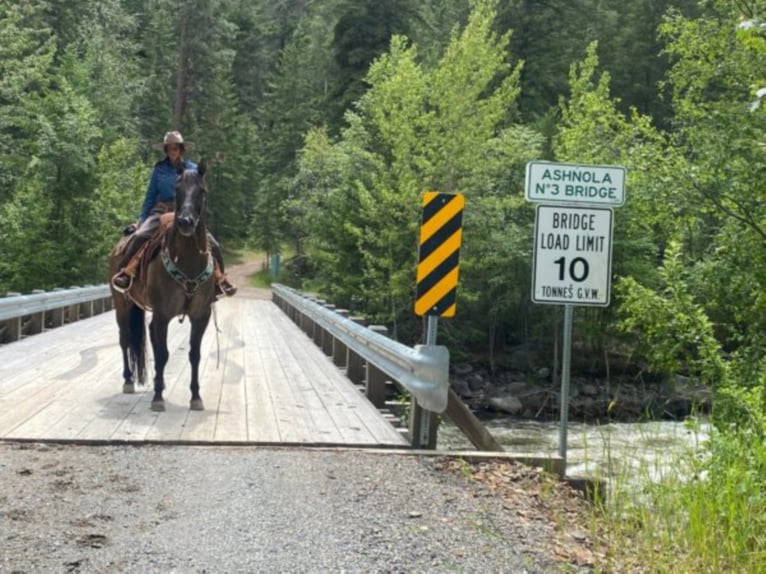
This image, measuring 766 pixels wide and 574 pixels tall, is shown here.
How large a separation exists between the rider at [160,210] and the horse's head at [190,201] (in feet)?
3.40

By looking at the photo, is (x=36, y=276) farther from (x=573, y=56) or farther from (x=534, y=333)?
(x=573, y=56)

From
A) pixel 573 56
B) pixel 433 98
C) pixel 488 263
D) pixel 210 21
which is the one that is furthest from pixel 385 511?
pixel 210 21

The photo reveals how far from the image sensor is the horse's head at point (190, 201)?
23.9 feet

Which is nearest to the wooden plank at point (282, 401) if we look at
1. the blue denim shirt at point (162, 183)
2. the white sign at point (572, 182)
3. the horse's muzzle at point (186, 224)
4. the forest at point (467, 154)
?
the horse's muzzle at point (186, 224)

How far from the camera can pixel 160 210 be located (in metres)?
8.97

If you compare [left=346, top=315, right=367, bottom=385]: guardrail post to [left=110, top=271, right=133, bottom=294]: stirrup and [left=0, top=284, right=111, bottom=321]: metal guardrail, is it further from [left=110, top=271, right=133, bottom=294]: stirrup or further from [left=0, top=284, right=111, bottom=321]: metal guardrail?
[left=0, top=284, right=111, bottom=321]: metal guardrail

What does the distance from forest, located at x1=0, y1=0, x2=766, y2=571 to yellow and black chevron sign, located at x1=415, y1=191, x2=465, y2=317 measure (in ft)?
7.48

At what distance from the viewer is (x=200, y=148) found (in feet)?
177

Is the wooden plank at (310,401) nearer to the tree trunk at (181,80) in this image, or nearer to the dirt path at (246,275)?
the dirt path at (246,275)

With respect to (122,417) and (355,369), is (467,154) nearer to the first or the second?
(355,369)

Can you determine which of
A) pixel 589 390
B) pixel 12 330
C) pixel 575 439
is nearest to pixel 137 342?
pixel 12 330

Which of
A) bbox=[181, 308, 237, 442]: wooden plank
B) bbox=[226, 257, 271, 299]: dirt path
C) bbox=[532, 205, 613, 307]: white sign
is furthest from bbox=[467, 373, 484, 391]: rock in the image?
bbox=[532, 205, 613, 307]: white sign

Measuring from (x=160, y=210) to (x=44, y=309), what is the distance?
8.06 meters

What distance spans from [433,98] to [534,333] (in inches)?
416
